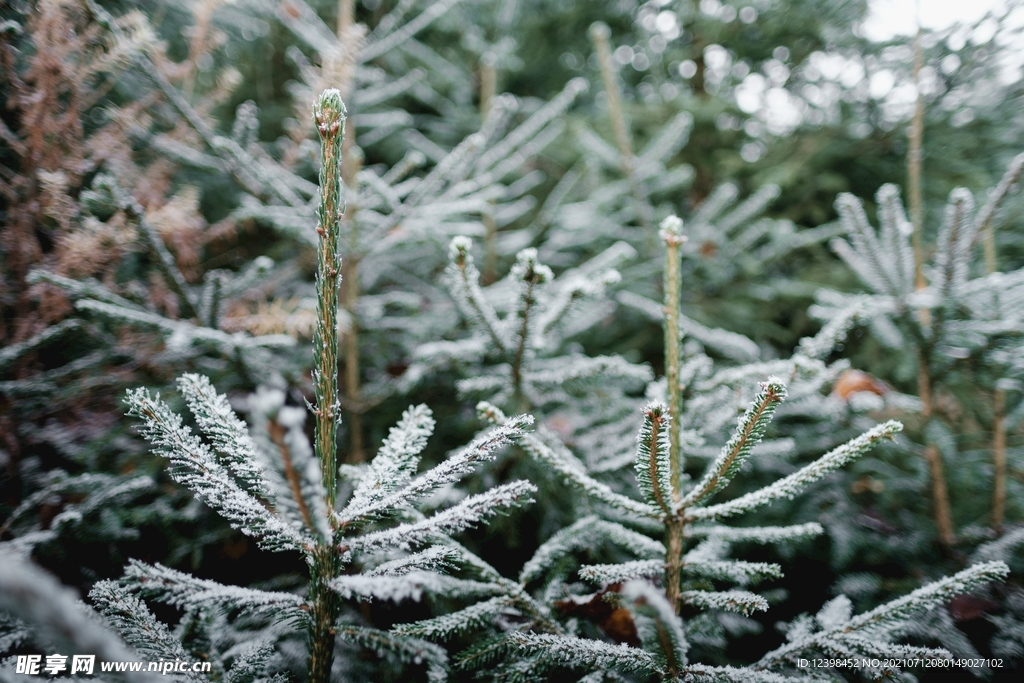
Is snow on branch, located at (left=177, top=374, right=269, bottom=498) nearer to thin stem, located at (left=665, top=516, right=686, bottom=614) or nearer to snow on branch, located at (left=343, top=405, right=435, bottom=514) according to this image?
snow on branch, located at (left=343, top=405, right=435, bottom=514)

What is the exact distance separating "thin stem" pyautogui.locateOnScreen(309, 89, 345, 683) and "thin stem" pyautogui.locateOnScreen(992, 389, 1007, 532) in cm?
190

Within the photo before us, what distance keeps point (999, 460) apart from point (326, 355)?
2052 millimetres

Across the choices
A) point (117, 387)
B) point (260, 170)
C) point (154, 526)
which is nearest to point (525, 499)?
point (260, 170)

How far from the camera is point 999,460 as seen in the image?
4.92 ft

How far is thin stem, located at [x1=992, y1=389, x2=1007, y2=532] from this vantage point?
1484mm

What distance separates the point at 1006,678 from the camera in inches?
43.8

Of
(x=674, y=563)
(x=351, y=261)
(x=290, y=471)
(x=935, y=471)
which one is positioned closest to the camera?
(x=290, y=471)

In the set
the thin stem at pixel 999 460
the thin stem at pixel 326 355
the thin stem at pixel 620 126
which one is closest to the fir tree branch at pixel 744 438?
the thin stem at pixel 326 355

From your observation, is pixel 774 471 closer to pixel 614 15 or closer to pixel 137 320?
pixel 137 320

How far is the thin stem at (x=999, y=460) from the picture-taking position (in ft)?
4.87

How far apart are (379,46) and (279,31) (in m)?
2.08

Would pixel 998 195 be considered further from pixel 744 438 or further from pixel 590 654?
pixel 590 654

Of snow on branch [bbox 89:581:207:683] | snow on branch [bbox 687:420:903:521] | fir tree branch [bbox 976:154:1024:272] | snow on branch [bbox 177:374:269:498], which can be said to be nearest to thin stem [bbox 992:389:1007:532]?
fir tree branch [bbox 976:154:1024:272]

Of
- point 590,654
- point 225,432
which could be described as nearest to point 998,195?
point 590,654
